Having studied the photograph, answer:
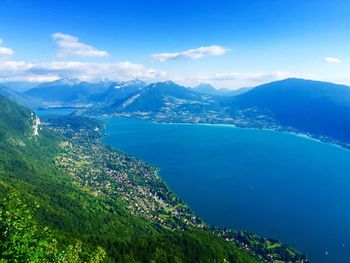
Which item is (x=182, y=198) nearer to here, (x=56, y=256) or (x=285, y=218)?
(x=285, y=218)

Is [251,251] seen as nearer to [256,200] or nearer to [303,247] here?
[303,247]

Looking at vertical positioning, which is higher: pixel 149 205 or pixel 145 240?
pixel 145 240

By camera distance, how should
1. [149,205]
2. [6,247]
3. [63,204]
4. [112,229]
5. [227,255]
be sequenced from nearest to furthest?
[6,247], [227,255], [112,229], [63,204], [149,205]

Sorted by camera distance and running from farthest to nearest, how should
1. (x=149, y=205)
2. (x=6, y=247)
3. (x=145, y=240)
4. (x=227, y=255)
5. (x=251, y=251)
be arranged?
(x=149, y=205)
(x=251, y=251)
(x=227, y=255)
(x=145, y=240)
(x=6, y=247)

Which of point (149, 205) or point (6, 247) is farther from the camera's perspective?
point (149, 205)

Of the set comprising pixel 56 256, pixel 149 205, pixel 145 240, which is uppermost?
pixel 56 256

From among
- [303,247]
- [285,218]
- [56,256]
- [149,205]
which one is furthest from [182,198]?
[56,256]

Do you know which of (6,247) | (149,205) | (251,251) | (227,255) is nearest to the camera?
(6,247)

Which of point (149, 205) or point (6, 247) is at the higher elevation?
point (6, 247)

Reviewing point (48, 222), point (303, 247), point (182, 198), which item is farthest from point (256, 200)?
point (48, 222)
